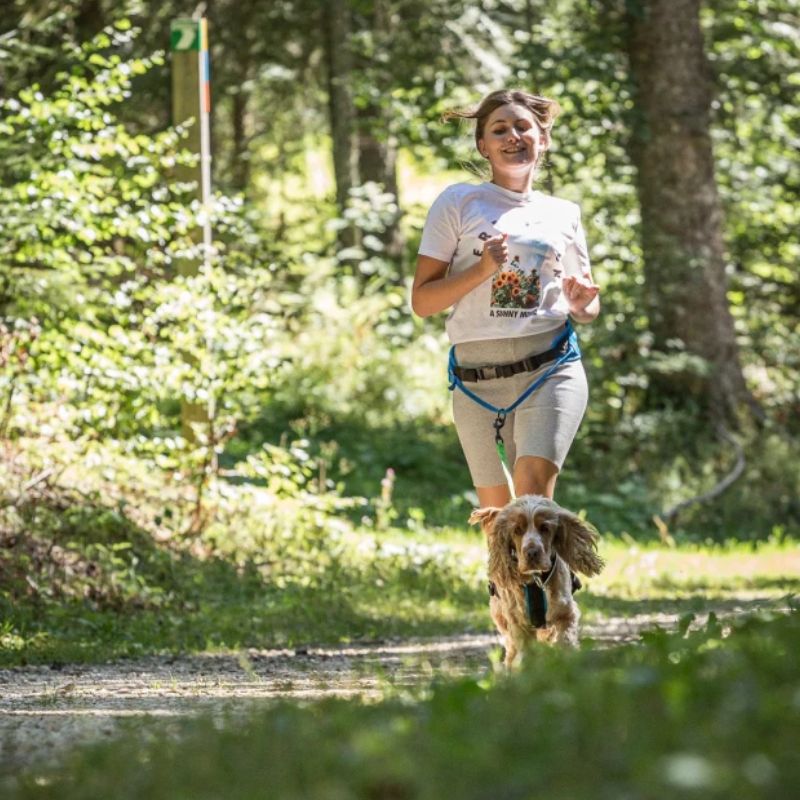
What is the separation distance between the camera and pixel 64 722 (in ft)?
18.9

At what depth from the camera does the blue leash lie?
22.3 ft

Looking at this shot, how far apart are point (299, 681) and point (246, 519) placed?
465cm

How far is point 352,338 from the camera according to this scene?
62.0 ft

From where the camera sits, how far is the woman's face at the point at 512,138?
22.9 ft

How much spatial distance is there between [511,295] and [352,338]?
39.9 ft

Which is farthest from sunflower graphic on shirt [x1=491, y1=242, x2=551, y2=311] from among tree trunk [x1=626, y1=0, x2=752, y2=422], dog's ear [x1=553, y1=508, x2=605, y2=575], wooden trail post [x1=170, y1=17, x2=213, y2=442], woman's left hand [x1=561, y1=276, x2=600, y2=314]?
tree trunk [x1=626, y1=0, x2=752, y2=422]

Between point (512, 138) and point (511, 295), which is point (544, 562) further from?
point (512, 138)

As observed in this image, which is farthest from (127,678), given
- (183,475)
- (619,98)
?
(619,98)

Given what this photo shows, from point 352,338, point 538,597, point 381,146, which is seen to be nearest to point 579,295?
point 538,597

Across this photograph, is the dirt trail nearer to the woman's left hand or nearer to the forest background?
the forest background

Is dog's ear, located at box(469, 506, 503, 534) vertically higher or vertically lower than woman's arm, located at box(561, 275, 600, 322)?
lower

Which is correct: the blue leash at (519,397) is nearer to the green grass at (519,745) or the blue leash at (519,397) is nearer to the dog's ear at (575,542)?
the dog's ear at (575,542)

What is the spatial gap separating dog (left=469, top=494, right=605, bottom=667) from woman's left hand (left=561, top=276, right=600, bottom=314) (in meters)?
0.97

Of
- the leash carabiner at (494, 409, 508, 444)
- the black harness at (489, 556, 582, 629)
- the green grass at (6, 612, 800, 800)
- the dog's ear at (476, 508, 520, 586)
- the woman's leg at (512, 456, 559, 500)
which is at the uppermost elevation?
the leash carabiner at (494, 409, 508, 444)
